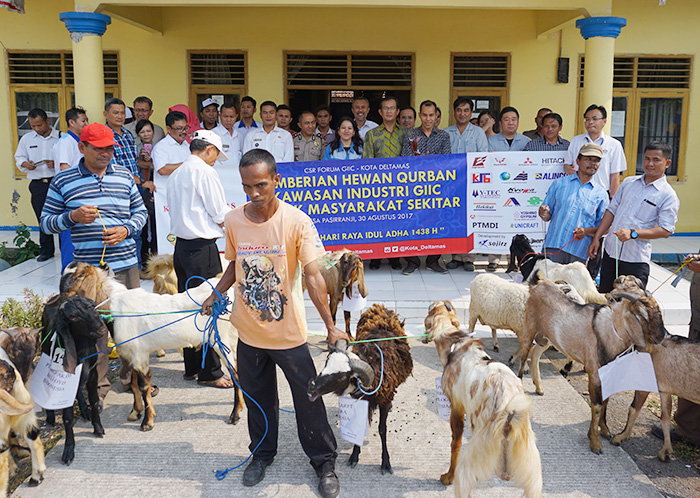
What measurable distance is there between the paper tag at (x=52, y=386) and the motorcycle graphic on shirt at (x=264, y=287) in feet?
4.91

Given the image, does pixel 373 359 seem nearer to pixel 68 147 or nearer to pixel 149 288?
pixel 149 288

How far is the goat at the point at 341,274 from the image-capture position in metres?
5.77

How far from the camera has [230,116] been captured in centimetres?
857

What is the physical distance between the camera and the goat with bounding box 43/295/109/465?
407 cm

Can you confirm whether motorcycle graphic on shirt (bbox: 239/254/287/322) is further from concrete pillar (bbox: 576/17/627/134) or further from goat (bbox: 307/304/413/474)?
concrete pillar (bbox: 576/17/627/134)

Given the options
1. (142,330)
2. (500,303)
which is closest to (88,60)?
(142,330)

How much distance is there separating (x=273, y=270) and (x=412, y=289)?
169 inches

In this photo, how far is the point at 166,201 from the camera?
7914 mm

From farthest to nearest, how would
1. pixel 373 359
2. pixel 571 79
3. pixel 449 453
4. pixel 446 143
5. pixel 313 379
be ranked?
pixel 571 79
pixel 446 143
pixel 449 453
pixel 373 359
pixel 313 379

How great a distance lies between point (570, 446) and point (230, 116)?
6.42 meters

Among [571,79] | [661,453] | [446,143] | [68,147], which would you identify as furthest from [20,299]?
[571,79]

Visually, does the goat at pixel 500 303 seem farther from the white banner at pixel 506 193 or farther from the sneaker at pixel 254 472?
the sneaker at pixel 254 472

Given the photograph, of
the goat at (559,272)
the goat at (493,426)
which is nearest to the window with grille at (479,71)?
the goat at (559,272)

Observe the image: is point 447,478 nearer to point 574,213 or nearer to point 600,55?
point 574,213
